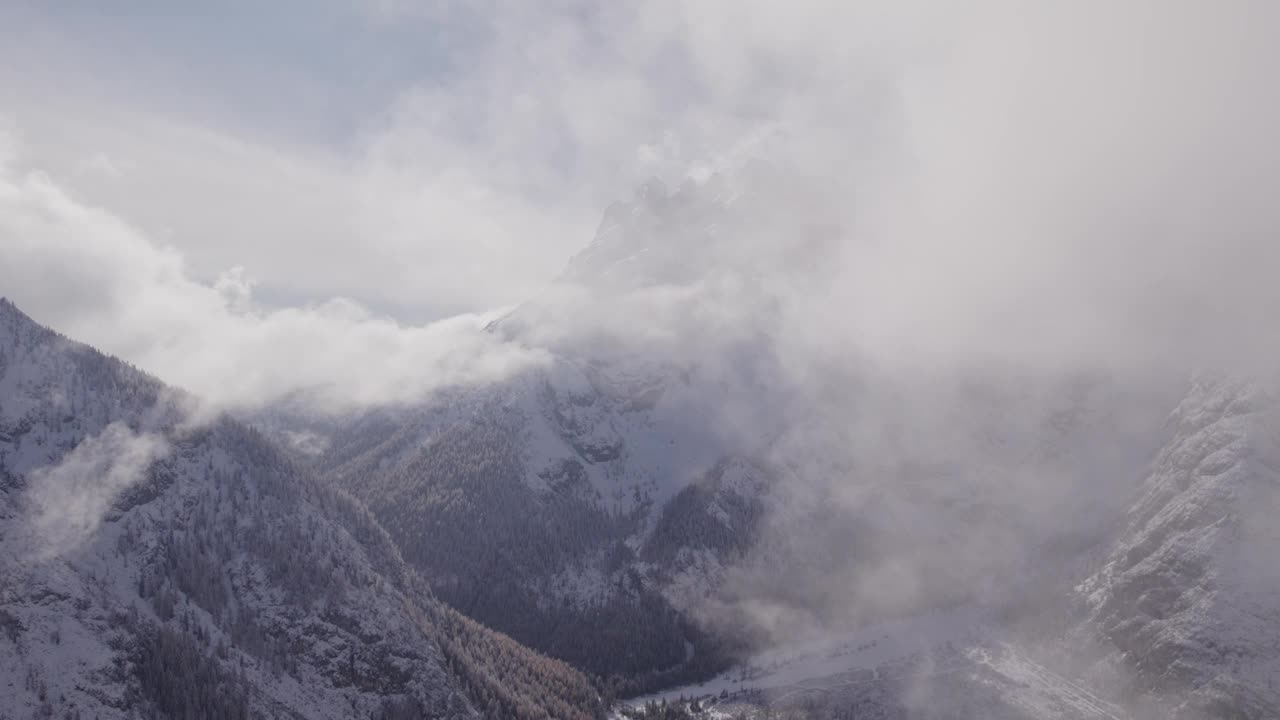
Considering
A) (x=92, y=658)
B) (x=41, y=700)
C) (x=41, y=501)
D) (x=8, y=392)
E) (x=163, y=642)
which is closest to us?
(x=41, y=700)

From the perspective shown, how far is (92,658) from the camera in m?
161

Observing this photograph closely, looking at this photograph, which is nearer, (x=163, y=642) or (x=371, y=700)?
(x=163, y=642)

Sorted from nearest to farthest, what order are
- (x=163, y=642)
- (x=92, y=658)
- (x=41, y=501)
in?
1. (x=92, y=658)
2. (x=163, y=642)
3. (x=41, y=501)

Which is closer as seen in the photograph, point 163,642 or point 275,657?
point 163,642

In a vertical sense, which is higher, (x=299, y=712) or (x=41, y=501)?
(x=41, y=501)

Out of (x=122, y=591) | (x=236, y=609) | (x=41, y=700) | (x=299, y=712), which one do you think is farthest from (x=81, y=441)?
(x=299, y=712)

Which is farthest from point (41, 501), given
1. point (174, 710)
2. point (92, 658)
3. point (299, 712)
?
point (299, 712)

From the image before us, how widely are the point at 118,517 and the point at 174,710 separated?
53.1 m

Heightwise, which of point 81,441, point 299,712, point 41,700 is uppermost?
point 81,441

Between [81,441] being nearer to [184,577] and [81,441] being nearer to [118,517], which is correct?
[118,517]

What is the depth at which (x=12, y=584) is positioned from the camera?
163 metres

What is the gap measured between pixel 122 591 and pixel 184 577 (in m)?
13.7

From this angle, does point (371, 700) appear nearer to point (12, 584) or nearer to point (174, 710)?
point (174, 710)

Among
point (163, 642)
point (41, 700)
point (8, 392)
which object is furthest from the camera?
point (8, 392)
